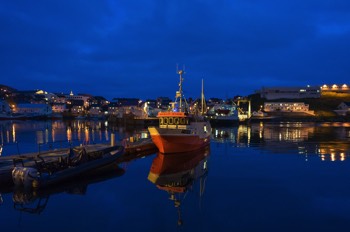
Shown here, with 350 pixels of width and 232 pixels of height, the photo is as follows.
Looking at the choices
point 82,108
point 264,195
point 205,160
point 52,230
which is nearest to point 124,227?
point 52,230

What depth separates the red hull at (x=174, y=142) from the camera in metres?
27.8

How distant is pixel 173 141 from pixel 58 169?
40.8ft

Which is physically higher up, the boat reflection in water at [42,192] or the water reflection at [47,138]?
the water reflection at [47,138]

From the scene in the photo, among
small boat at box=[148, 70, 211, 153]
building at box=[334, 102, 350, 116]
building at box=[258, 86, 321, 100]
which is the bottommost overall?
small boat at box=[148, 70, 211, 153]

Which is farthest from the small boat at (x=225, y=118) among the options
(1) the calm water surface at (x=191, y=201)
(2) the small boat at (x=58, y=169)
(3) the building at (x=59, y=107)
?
(3) the building at (x=59, y=107)

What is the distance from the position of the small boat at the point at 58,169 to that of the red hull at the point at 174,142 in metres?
6.91

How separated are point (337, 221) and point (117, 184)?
456 inches

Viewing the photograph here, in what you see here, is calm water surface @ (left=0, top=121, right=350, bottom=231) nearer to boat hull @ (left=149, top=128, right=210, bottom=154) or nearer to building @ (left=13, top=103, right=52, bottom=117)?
boat hull @ (left=149, top=128, right=210, bottom=154)

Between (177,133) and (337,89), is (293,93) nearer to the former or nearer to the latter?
(337,89)

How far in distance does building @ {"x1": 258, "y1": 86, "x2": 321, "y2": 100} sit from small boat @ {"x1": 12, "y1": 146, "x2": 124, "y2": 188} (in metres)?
163

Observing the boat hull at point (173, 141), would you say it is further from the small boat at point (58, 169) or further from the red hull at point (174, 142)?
the small boat at point (58, 169)

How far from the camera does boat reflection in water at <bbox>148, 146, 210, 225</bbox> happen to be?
16.9 m

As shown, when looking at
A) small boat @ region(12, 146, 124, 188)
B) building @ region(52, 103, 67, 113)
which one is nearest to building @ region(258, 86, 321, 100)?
building @ region(52, 103, 67, 113)

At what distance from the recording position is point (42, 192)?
15.9 m
